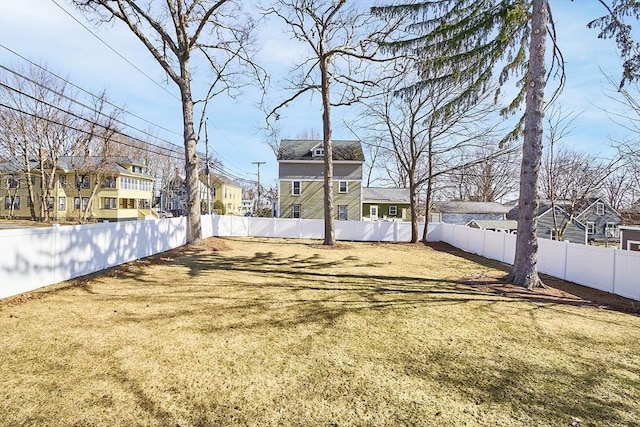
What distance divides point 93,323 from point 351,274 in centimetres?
572

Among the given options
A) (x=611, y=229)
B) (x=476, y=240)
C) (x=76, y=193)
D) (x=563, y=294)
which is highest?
(x=76, y=193)

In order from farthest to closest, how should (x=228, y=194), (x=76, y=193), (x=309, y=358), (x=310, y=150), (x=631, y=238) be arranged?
(x=228, y=194) → (x=76, y=193) → (x=310, y=150) → (x=631, y=238) → (x=309, y=358)

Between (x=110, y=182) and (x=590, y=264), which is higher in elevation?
(x=110, y=182)

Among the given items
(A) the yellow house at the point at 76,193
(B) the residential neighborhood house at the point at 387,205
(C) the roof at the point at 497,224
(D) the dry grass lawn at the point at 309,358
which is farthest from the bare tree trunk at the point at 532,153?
(A) the yellow house at the point at 76,193

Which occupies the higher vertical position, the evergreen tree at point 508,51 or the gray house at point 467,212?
the evergreen tree at point 508,51

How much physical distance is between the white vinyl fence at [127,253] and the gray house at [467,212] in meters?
23.4

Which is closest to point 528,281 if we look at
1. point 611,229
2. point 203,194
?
point 611,229

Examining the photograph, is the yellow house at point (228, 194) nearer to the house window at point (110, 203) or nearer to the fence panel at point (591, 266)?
the house window at point (110, 203)

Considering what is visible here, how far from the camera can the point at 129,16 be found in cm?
1180

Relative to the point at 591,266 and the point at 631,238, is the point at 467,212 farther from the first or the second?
the point at 591,266

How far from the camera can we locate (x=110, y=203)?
35.8 metres

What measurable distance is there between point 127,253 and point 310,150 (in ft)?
67.4

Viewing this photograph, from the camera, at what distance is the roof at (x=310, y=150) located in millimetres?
28078

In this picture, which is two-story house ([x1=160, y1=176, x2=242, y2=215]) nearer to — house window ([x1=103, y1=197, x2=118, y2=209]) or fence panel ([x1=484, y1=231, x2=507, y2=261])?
house window ([x1=103, y1=197, x2=118, y2=209])
